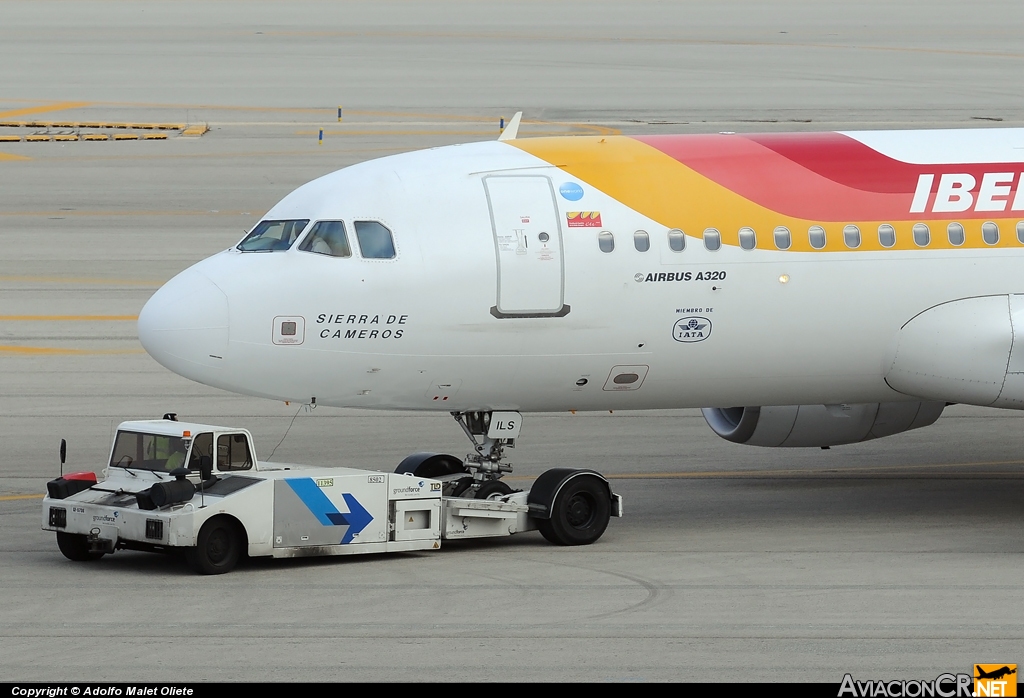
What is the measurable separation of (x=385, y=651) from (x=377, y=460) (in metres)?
10.5

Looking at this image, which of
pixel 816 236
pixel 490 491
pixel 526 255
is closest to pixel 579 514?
pixel 490 491

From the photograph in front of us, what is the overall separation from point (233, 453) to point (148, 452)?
1.00 m

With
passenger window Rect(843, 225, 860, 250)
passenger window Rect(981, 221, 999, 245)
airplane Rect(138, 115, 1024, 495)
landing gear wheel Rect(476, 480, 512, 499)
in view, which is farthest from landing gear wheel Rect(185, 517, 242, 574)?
passenger window Rect(981, 221, 999, 245)

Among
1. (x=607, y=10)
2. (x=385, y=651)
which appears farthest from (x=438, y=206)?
(x=607, y=10)

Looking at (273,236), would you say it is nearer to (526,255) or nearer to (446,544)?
(526,255)

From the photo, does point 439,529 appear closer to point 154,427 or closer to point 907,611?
point 154,427

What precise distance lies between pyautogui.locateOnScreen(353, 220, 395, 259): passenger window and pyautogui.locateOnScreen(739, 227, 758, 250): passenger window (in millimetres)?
4355

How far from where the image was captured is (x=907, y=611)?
17938 millimetres

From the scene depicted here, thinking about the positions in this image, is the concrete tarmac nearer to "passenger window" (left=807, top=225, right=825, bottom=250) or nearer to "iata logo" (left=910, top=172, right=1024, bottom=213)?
"passenger window" (left=807, top=225, right=825, bottom=250)

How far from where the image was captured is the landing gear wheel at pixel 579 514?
2100 cm

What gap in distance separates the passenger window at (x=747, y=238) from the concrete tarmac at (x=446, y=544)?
3740 mm

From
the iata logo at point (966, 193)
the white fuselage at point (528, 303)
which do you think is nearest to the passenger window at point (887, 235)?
the white fuselage at point (528, 303)

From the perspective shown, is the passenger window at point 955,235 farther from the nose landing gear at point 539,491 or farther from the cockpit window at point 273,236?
the cockpit window at point 273,236

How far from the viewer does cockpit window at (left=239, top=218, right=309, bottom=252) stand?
20.5m
